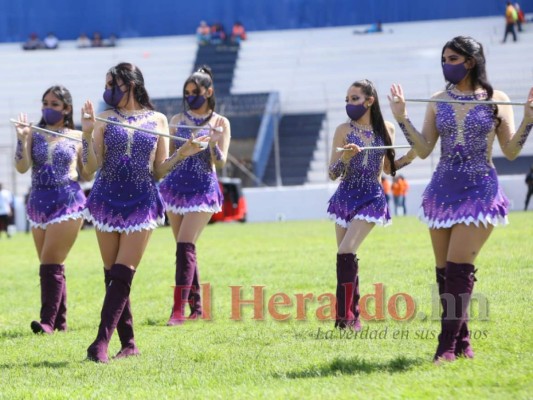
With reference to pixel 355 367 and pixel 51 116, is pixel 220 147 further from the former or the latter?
pixel 355 367

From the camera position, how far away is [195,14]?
4500cm

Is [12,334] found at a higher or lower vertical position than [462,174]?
lower

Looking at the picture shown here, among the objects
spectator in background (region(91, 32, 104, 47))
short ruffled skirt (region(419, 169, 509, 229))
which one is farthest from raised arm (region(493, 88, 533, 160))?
spectator in background (region(91, 32, 104, 47))

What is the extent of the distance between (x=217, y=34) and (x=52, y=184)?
34095mm

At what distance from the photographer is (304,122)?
34.2 meters

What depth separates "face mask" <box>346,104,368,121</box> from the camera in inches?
324

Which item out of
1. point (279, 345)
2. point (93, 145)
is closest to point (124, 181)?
point (93, 145)

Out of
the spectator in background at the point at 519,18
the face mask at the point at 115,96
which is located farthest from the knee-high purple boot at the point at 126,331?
the spectator in background at the point at 519,18

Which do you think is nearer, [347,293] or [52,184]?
[347,293]

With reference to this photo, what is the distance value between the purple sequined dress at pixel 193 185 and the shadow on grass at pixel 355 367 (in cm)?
336

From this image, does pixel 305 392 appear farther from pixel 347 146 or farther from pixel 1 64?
pixel 1 64

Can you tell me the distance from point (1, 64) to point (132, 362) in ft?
125

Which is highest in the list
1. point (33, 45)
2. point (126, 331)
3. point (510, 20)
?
point (510, 20)

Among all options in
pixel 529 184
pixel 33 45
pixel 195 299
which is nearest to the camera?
pixel 195 299
